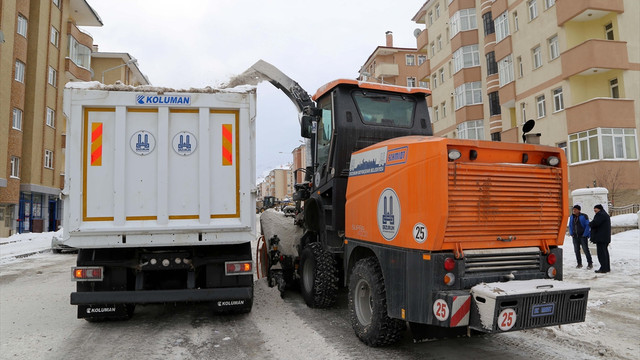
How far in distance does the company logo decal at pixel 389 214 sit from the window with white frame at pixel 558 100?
21.3 meters

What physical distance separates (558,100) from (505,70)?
5720 millimetres

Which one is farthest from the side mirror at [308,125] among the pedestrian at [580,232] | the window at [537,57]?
the window at [537,57]

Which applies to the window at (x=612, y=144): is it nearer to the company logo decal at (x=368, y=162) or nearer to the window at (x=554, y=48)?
the window at (x=554, y=48)

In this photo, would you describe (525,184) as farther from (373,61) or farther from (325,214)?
(373,61)

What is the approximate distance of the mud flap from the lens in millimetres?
3592

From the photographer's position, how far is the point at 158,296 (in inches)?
218

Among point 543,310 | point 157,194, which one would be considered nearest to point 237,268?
point 157,194

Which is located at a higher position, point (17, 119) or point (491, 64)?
point (491, 64)

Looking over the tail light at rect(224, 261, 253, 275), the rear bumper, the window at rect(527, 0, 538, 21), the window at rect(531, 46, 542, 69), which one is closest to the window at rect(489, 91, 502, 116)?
the window at rect(531, 46, 542, 69)

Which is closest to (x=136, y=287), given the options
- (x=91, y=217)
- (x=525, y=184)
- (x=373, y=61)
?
(x=91, y=217)

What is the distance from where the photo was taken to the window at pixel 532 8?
24031 mm

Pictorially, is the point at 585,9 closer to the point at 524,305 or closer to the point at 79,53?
the point at 524,305

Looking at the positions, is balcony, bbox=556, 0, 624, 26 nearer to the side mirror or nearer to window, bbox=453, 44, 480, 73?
window, bbox=453, 44, 480, 73

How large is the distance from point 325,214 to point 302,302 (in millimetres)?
1749
